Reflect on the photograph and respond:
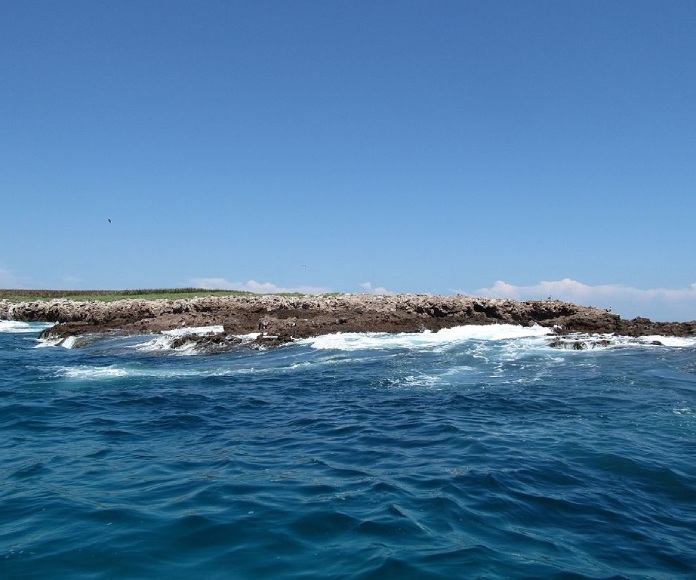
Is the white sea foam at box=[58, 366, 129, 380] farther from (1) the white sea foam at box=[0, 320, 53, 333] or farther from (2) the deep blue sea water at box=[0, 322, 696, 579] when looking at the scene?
(1) the white sea foam at box=[0, 320, 53, 333]

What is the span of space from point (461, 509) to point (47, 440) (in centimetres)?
789

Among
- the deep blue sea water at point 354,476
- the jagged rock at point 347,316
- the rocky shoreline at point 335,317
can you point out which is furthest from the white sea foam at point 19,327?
the deep blue sea water at point 354,476

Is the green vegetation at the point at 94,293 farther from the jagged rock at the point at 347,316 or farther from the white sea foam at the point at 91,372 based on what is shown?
the white sea foam at the point at 91,372

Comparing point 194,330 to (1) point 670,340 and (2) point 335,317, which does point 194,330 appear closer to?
(2) point 335,317

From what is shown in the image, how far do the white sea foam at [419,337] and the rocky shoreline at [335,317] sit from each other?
3.14 feet

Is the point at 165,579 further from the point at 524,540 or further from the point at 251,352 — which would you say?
the point at 251,352

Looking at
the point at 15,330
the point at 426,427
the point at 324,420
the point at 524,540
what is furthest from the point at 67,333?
the point at 524,540

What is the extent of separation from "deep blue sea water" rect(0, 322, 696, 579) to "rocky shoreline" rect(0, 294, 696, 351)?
36.1 feet

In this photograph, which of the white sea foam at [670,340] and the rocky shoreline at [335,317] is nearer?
the white sea foam at [670,340]

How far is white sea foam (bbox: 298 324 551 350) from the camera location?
80.9 feet

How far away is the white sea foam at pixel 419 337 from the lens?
24.7m

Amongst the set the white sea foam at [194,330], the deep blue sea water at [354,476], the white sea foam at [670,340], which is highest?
the white sea foam at [670,340]

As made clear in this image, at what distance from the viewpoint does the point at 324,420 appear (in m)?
11.9

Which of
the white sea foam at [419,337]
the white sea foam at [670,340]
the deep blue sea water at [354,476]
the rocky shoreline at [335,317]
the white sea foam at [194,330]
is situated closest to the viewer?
the deep blue sea water at [354,476]
